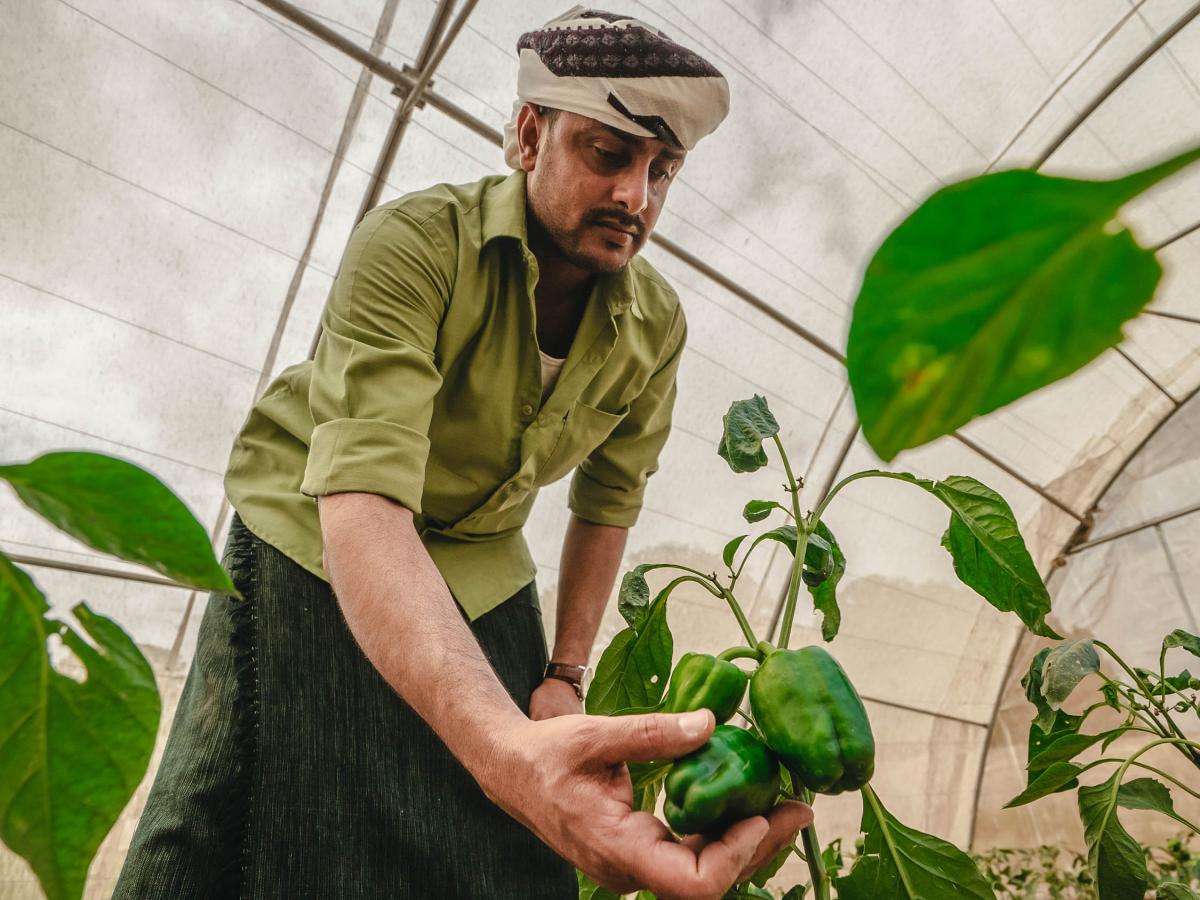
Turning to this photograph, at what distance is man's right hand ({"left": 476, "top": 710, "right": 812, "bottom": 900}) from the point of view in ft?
1.94

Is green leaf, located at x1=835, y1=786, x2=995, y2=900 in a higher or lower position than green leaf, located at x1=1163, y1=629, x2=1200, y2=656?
lower

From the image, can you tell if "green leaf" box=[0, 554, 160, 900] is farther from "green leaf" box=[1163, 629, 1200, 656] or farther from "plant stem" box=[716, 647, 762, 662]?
"green leaf" box=[1163, 629, 1200, 656]

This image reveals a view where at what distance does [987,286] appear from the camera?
0.19 m

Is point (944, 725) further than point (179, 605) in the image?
Yes

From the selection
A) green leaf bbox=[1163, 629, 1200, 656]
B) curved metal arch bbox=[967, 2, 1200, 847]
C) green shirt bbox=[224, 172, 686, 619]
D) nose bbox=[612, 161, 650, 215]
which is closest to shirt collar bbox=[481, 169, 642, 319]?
green shirt bbox=[224, 172, 686, 619]

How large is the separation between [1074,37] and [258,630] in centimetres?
267

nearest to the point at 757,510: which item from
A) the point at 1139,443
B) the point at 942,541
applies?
the point at 942,541

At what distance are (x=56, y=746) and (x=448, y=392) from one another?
0.92m

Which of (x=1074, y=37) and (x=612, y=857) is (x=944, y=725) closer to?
(x=1074, y=37)

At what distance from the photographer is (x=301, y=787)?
0.92 metres

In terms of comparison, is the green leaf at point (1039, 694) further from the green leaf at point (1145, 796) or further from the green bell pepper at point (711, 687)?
the green bell pepper at point (711, 687)

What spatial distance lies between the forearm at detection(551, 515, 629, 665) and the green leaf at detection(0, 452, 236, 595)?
1080mm

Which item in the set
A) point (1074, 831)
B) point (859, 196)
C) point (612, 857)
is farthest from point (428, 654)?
point (1074, 831)

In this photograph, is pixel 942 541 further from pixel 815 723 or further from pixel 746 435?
pixel 815 723
